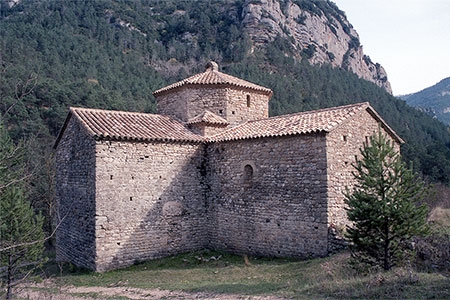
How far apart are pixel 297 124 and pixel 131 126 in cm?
617

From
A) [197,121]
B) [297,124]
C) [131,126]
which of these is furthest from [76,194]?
[297,124]

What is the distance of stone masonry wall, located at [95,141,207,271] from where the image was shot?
1260 cm

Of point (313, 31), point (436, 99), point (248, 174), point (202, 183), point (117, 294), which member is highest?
point (313, 31)

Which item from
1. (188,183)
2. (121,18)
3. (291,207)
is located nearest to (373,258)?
(291,207)

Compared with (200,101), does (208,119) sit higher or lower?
lower

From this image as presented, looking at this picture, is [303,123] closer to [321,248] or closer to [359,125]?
[359,125]

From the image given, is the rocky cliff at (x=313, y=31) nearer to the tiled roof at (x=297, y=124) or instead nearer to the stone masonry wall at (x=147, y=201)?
the tiled roof at (x=297, y=124)

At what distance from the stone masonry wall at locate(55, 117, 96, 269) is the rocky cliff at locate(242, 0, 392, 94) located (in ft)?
198

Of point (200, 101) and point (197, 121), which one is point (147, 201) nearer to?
point (197, 121)

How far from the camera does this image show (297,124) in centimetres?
1302

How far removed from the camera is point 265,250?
1298cm

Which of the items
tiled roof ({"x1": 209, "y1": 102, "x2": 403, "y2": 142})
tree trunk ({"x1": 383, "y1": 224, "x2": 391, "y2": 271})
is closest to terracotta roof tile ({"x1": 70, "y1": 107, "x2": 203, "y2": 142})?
tiled roof ({"x1": 209, "y1": 102, "x2": 403, "y2": 142})

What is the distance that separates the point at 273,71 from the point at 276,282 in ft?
180

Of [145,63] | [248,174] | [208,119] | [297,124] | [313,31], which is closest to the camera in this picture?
[297,124]
